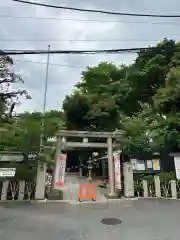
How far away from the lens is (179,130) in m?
13.7

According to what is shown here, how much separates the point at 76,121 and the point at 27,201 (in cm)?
1451

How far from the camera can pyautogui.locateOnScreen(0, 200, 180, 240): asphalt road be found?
5.73 meters

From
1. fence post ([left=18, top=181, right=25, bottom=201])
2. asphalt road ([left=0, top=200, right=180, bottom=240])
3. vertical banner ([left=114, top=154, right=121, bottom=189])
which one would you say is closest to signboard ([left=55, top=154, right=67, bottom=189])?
asphalt road ([left=0, top=200, right=180, bottom=240])

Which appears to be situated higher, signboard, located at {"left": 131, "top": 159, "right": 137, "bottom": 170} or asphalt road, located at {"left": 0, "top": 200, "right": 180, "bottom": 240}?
signboard, located at {"left": 131, "top": 159, "right": 137, "bottom": 170}

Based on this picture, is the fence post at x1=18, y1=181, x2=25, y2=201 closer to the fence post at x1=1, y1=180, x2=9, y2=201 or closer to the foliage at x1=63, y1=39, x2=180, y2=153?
the fence post at x1=1, y1=180, x2=9, y2=201

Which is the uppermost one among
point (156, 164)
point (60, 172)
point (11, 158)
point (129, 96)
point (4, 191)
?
point (129, 96)

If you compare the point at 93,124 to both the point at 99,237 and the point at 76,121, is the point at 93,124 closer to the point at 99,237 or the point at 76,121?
the point at 76,121

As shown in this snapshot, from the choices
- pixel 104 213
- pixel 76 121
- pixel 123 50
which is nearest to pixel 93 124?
pixel 76 121

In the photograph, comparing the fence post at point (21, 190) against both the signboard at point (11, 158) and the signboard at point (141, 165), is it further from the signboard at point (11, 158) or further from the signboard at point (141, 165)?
the signboard at point (141, 165)

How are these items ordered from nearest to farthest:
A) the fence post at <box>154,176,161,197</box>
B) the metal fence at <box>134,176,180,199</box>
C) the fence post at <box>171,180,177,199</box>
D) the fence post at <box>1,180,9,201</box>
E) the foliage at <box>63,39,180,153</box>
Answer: the fence post at <box>1,180,9,201</box> < the fence post at <box>171,180,177,199</box> < the metal fence at <box>134,176,180,199</box> < the fence post at <box>154,176,161,197</box> < the foliage at <box>63,39,180,153</box>

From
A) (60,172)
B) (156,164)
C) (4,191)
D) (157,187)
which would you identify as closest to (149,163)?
(156,164)

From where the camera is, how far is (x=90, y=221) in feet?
23.0

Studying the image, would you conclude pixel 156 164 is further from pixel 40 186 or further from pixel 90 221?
pixel 90 221

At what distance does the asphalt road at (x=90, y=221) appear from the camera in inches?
226
